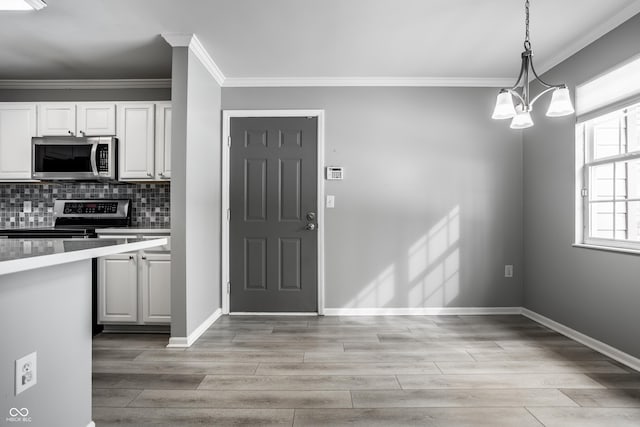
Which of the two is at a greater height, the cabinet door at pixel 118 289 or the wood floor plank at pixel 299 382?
the cabinet door at pixel 118 289

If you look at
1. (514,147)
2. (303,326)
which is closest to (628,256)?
(514,147)

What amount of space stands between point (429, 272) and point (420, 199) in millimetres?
773

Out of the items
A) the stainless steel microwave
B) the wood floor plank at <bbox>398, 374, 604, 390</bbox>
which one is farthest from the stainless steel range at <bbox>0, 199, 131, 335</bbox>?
the wood floor plank at <bbox>398, 374, 604, 390</bbox>

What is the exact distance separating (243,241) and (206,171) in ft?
2.79

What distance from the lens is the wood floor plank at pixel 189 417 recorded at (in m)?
1.86

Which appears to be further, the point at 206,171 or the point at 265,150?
the point at 265,150

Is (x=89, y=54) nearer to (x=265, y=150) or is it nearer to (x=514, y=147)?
(x=265, y=150)

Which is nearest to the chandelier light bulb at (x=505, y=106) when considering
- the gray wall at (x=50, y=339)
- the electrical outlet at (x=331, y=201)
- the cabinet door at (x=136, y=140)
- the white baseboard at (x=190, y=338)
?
the electrical outlet at (x=331, y=201)

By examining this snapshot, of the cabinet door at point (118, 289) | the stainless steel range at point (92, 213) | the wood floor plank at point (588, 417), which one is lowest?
the wood floor plank at point (588, 417)

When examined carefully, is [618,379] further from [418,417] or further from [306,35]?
[306,35]

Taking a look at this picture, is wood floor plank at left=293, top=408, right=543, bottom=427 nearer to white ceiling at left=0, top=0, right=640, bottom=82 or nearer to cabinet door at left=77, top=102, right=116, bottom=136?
white ceiling at left=0, top=0, right=640, bottom=82

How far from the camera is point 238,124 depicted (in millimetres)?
3906

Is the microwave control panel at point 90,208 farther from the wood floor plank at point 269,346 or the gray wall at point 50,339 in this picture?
the gray wall at point 50,339

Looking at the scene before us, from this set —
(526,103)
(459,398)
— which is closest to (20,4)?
(526,103)
